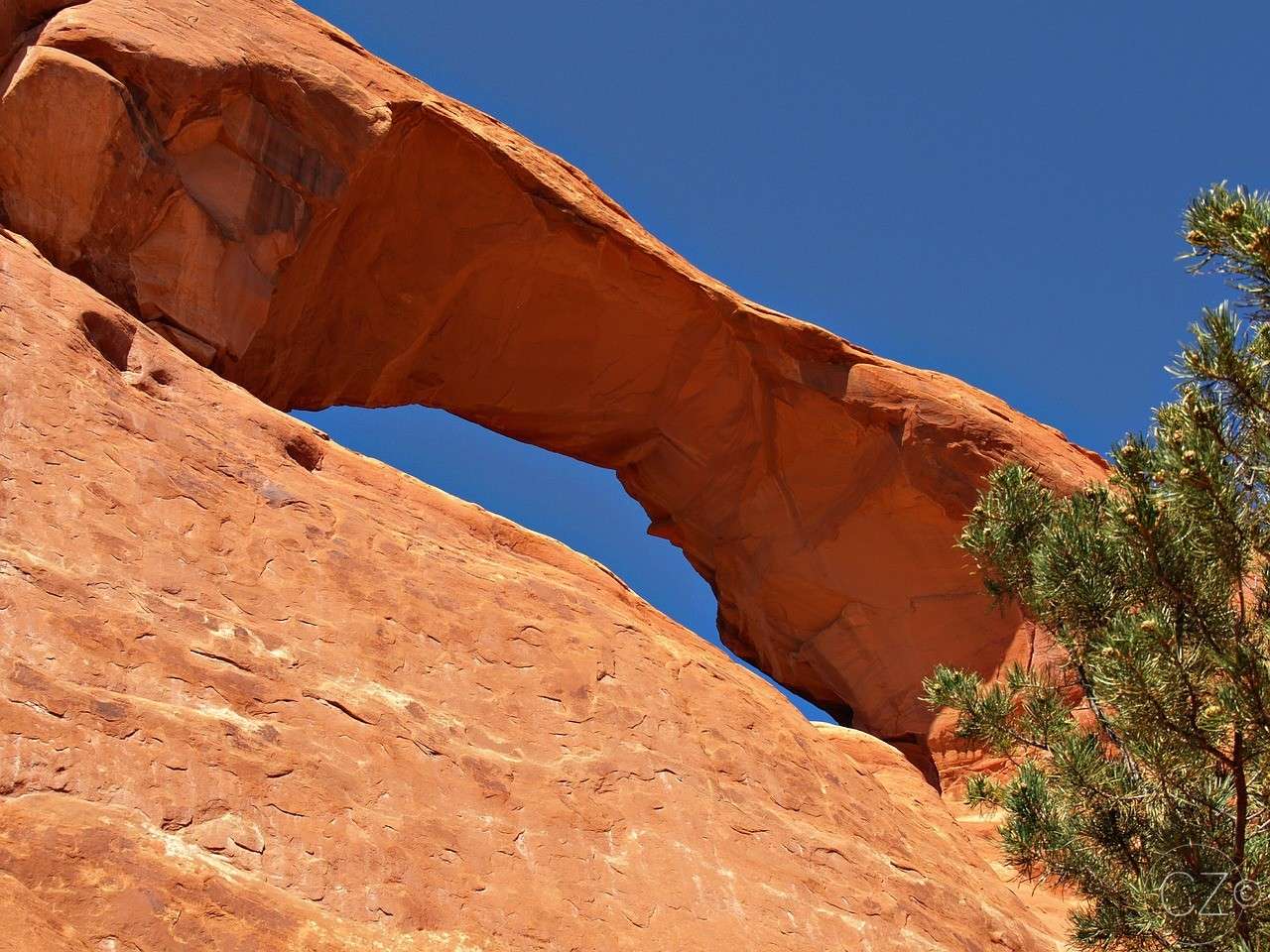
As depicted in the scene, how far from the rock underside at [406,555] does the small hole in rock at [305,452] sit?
0.04 metres

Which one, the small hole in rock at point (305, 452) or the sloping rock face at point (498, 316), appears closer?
the small hole in rock at point (305, 452)

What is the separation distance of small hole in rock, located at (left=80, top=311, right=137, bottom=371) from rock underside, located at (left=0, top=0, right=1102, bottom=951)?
41 mm

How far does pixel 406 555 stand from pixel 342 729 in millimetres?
2250

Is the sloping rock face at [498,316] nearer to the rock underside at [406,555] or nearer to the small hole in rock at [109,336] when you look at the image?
the rock underside at [406,555]

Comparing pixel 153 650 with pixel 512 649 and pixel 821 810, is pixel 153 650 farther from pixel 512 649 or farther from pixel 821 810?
pixel 821 810

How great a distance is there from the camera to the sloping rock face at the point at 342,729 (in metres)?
7.58

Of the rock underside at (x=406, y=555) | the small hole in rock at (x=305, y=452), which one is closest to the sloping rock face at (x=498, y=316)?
the rock underside at (x=406, y=555)

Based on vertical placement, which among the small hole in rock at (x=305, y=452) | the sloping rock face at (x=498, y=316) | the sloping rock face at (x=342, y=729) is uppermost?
the sloping rock face at (x=498, y=316)

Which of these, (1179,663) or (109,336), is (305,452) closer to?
(109,336)

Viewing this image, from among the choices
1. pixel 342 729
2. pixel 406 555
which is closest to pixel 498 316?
pixel 406 555

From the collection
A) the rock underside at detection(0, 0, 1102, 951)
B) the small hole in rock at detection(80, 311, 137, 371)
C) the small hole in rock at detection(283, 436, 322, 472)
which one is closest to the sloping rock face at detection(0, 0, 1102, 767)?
the rock underside at detection(0, 0, 1102, 951)

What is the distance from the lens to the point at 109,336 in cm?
1099

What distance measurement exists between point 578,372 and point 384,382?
272 cm

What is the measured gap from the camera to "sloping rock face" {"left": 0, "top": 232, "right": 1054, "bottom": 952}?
7578 mm
